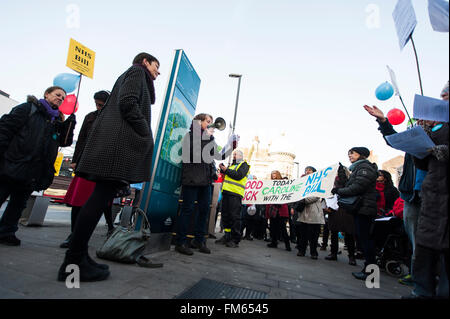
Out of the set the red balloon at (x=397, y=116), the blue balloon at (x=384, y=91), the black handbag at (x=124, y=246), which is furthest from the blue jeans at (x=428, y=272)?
the red balloon at (x=397, y=116)

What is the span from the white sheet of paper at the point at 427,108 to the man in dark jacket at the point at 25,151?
12.8 feet

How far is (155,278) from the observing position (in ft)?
8.04

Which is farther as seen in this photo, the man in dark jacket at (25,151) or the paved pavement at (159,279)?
the man in dark jacket at (25,151)

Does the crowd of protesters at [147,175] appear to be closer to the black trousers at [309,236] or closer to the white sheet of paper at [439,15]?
the black trousers at [309,236]

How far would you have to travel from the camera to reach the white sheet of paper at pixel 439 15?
1.70 metres

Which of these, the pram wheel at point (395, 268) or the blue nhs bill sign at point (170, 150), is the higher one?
the blue nhs bill sign at point (170, 150)

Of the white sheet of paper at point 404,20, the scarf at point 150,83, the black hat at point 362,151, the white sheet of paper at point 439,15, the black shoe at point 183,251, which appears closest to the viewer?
the white sheet of paper at point 439,15

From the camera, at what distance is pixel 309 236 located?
5.75 meters

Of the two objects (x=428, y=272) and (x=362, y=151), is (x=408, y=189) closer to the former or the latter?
(x=428, y=272)

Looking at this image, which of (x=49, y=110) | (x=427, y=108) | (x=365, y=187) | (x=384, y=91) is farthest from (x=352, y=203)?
(x=49, y=110)

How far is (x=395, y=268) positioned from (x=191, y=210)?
12.2 ft

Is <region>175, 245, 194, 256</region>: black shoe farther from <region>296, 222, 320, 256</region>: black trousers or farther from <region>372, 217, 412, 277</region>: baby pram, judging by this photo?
<region>372, 217, 412, 277</region>: baby pram
